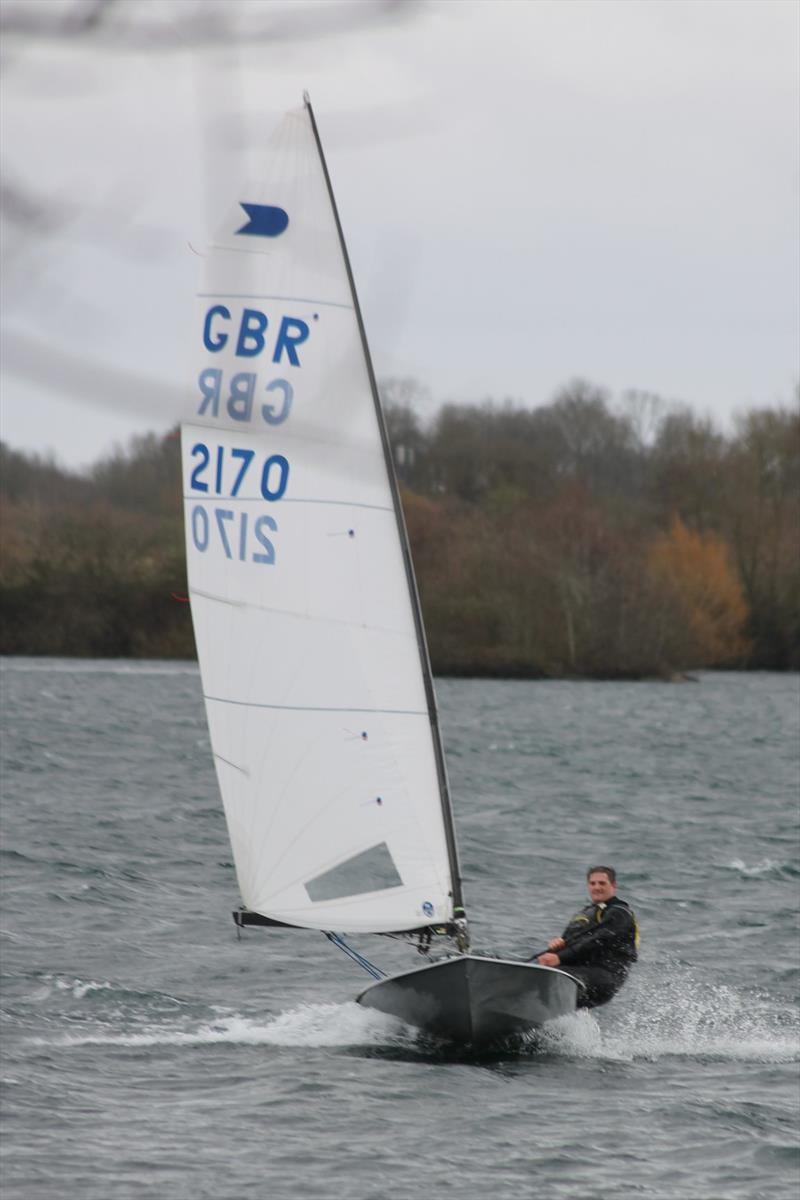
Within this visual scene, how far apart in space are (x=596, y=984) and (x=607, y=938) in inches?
11.0

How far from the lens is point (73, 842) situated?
19281 millimetres

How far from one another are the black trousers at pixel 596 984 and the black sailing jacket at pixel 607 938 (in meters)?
0.05

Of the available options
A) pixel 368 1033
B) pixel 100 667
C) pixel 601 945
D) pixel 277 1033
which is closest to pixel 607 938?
pixel 601 945

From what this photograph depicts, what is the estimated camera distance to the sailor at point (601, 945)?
10.8 meters

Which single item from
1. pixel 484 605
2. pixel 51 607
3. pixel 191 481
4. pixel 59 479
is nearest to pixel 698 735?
pixel 484 605

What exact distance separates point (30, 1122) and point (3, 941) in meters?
4.87

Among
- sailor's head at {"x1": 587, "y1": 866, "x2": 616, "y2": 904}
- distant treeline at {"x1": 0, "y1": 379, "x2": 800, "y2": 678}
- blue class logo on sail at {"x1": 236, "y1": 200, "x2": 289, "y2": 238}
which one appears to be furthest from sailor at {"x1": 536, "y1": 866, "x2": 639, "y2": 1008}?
distant treeline at {"x1": 0, "y1": 379, "x2": 800, "y2": 678}

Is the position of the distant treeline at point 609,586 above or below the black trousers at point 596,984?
above

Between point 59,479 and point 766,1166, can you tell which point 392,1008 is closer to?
point 766,1166

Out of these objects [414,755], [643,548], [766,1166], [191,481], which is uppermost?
[643,548]

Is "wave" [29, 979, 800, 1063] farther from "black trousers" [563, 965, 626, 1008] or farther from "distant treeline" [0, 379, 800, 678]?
"distant treeline" [0, 379, 800, 678]

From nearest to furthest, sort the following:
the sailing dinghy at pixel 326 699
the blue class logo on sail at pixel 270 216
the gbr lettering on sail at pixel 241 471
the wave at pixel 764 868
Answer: the blue class logo on sail at pixel 270 216, the gbr lettering on sail at pixel 241 471, the sailing dinghy at pixel 326 699, the wave at pixel 764 868

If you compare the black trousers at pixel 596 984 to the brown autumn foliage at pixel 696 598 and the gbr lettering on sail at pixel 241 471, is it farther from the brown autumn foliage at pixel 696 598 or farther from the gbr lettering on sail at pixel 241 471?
the brown autumn foliage at pixel 696 598

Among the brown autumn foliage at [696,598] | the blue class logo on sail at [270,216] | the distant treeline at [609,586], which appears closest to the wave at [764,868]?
the blue class logo on sail at [270,216]
